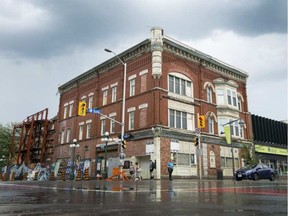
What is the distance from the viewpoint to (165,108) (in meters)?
30.4

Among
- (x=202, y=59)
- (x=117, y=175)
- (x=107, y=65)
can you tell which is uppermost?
(x=202, y=59)

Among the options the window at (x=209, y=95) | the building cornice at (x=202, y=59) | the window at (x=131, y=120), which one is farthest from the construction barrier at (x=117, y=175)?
the window at (x=209, y=95)

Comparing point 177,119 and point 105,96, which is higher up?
point 105,96

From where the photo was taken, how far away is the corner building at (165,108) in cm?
3000

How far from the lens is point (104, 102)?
37.4 metres

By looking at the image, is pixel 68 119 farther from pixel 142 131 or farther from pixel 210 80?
pixel 210 80

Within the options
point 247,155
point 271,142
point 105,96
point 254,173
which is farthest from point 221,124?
point 105,96

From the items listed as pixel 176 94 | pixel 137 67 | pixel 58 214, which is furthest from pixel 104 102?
pixel 58 214

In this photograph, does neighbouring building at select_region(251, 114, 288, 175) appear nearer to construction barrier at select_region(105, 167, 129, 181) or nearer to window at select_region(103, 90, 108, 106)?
window at select_region(103, 90, 108, 106)

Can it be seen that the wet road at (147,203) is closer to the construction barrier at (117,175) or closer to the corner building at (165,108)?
the construction barrier at (117,175)

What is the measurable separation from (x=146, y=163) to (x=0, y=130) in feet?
139

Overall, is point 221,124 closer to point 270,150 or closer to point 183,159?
point 183,159

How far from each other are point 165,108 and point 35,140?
2956 centimetres

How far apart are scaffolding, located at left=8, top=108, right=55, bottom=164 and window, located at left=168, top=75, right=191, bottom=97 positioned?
946 inches
